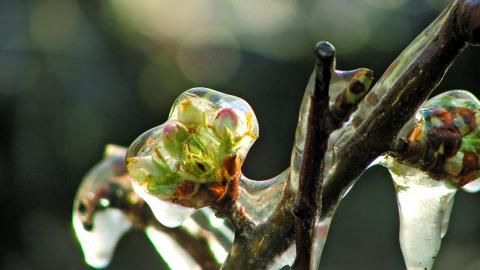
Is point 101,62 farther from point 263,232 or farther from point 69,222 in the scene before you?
point 263,232

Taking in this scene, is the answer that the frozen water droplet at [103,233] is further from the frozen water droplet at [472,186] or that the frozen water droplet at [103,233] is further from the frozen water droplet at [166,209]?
the frozen water droplet at [472,186]

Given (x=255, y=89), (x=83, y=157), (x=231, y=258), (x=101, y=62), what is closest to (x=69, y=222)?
(x=83, y=157)

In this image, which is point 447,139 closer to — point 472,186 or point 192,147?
point 472,186

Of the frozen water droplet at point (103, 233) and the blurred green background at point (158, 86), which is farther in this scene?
the blurred green background at point (158, 86)

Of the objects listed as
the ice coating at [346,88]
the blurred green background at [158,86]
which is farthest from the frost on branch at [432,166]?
the blurred green background at [158,86]

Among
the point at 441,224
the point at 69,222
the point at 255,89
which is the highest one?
the point at 441,224

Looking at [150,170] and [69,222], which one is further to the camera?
[69,222]
